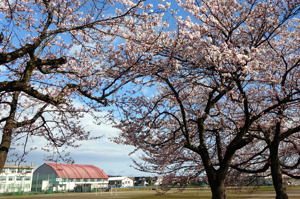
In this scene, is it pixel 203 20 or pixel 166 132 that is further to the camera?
pixel 166 132

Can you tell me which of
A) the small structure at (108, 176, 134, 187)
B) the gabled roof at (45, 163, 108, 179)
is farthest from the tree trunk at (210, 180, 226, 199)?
the small structure at (108, 176, 134, 187)

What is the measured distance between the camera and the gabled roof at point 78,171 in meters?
69.3

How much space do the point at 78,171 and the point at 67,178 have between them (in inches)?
290

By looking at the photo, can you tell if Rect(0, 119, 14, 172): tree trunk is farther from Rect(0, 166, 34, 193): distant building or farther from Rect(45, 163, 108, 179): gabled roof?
Rect(45, 163, 108, 179): gabled roof

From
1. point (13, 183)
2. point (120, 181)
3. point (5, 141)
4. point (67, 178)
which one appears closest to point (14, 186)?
point (13, 183)

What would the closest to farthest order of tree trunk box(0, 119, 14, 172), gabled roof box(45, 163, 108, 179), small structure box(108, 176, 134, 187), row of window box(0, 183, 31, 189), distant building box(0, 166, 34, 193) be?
tree trunk box(0, 119, 14, 172) → distant building box(0, 166, 34, 193) → row of window box(0, 183, 31, 189) → gabled roof box(45, 163, 108, 179) → small structure box(108, 176, 134, 187)

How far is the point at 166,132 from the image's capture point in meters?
11.6

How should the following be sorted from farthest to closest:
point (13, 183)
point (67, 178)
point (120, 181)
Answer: point (120, 181), point (67, 178), point (13, 183)

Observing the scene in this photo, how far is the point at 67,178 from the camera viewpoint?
69.2 metres

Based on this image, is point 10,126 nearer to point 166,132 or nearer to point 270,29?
point 166,132

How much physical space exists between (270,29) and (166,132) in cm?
555

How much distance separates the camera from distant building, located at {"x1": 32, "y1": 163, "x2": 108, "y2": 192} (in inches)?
2524

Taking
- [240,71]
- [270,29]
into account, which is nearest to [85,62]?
[240,71]

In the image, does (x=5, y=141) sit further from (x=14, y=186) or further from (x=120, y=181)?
(x=120, y=181)
